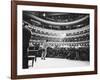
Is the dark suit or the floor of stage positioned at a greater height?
the dark suit

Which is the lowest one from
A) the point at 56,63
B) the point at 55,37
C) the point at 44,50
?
the point at 56,63

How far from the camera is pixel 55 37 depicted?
1.85m

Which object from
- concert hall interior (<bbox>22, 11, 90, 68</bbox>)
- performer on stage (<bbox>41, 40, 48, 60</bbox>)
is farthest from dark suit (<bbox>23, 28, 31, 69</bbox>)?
performer on stage (<bbox>41, 40, 48, 60</bbox>)

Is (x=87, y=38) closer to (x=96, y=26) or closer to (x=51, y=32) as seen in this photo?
(x=96, y=26)

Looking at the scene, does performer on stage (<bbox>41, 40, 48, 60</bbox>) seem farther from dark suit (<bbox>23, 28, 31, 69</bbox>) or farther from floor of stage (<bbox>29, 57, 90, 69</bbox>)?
dark suit (<bbox>23, 28, 31, 69</bbox>)

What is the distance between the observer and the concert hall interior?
5.81 ft

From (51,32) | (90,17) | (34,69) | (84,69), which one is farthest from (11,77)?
(90,17)

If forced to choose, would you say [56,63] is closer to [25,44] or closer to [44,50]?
[44,50]

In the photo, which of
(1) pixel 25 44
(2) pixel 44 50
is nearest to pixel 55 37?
(2) pixel 44 50

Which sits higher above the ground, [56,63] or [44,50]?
[44,50]

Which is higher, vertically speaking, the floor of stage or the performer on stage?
the performer on stage

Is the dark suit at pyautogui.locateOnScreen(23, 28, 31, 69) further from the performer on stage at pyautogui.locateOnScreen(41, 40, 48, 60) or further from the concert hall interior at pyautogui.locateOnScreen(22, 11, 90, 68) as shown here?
the performer on stage at pyautogui.locateOnScreen(41, 40, 48, 60)

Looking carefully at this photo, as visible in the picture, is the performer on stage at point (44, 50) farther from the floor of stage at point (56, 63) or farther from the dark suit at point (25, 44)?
the dark suit at point (25, 44)

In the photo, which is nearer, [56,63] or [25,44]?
[25,44]
